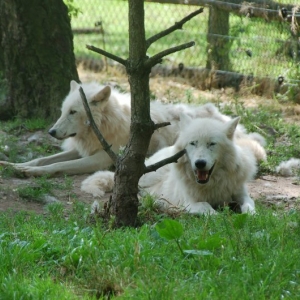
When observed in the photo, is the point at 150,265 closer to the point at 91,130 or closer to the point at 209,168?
the point at 209,168

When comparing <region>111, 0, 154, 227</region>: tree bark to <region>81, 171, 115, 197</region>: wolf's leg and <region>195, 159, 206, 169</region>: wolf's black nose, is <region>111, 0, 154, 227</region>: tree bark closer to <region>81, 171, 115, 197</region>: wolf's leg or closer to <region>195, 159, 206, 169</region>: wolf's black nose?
<region>195, 159, 206, 169</region>: wolf's black nose

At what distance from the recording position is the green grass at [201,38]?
1095 cm

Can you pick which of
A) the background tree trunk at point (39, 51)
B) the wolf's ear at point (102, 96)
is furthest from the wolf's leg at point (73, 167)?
the background tree trunk at point (39, 51)

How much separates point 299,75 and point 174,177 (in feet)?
16.0

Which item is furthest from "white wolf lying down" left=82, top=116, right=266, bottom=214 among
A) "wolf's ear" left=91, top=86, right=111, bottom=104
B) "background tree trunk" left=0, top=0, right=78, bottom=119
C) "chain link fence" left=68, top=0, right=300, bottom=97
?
"chain link fence" left=68, top=0, right=300, bottom=97

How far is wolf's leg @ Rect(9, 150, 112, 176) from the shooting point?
7.65 meters

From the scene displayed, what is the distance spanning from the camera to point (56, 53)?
30.7 feet

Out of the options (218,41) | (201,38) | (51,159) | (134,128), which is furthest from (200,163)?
(201,38)

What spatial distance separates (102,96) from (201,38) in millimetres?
4338

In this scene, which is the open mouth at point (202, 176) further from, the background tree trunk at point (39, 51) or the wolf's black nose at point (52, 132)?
the background tree trunk at point (39, 51)

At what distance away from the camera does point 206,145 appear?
239 inches

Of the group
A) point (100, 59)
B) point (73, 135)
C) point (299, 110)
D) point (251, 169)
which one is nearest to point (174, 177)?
point (251, 169)

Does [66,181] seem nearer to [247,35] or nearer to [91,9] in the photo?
[247,35]

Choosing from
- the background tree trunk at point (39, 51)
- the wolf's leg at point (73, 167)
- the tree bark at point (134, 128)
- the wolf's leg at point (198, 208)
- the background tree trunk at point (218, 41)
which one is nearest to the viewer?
the tree bark at point (134, 128)
